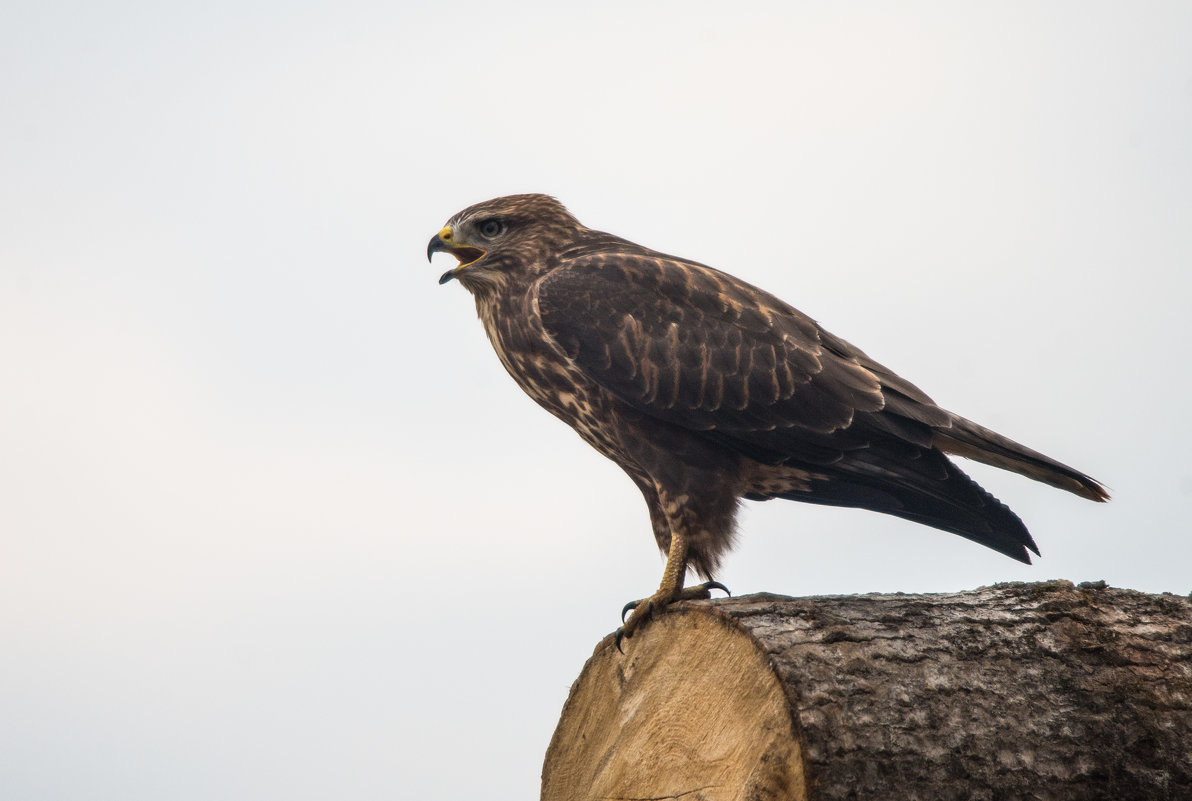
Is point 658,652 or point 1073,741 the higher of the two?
point 658,652

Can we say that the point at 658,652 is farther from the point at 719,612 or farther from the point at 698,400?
the point at 698,400

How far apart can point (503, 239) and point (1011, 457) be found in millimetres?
2716

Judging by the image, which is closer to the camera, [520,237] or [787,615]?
[787,615]

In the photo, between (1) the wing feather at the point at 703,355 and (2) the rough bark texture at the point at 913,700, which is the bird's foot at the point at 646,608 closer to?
(2) the rough bark texture at the point at 913,700

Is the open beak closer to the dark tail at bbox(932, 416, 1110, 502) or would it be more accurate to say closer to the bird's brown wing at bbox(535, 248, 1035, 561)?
the bird's brown wing at bbox(535, 248, 1035, 561)

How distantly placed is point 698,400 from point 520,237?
55.7 inches

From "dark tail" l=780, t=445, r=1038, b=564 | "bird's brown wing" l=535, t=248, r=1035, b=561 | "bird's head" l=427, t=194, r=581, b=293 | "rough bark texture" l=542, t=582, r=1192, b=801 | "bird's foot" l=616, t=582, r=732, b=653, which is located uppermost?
"bird's head" l=427, t=194, r=581, b=293

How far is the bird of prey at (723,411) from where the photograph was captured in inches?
201

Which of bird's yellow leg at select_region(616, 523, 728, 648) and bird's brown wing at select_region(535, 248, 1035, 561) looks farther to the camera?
bird's brown wing at select_region(535, 248, 1035, 561)

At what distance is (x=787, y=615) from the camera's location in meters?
3.79

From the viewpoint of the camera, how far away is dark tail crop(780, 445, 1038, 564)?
5.04m

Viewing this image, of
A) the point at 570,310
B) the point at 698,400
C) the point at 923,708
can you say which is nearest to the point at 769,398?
the point at 698,400

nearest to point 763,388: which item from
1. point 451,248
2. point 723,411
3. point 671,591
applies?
point 723,411

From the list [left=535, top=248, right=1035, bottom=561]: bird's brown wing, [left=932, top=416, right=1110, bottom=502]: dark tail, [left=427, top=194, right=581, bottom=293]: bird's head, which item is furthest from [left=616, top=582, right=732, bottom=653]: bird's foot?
[left=427, top=194, right=581, bottom=293]: bird's head
